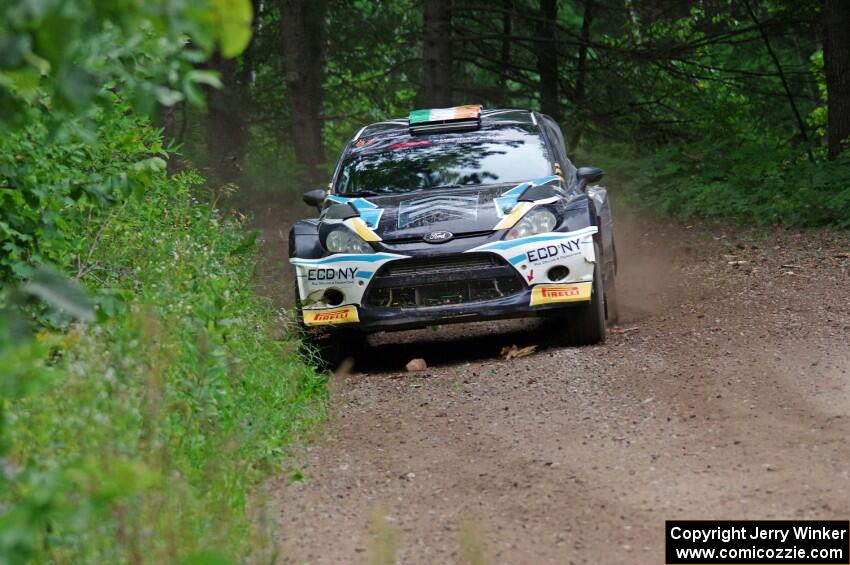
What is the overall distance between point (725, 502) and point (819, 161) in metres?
13.1

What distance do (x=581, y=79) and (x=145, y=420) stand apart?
58.1 ft

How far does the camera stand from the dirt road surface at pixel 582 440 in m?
4.96

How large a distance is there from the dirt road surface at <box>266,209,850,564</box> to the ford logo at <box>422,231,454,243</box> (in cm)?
95

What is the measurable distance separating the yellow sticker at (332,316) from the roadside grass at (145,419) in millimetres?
253

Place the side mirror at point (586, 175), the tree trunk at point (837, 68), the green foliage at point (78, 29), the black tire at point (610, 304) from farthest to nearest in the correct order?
the tree trunk at point (837, 68), the side mirror at point (586, 175), the black tire at point (610, 304), the green foliage at point (78, 29)

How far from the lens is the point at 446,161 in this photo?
32.8 feet

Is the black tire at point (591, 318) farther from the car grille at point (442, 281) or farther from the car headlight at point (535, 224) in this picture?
the car grille at point (442, 281)

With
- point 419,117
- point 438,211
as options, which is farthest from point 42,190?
point 419,117

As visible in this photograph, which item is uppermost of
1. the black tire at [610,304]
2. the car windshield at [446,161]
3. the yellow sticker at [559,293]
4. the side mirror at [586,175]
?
the car windshield at [446,161]

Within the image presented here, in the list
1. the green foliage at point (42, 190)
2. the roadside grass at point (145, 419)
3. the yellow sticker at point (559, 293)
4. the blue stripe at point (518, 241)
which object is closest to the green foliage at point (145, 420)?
the roadside grass at point (145, 419)

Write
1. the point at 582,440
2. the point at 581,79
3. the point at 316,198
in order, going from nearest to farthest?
the point at 582,440, the point at 316,198, the point at 581,79

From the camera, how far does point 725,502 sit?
16.8ft

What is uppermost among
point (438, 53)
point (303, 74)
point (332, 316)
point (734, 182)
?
point (438, 53)

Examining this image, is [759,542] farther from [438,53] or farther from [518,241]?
[438,53]
